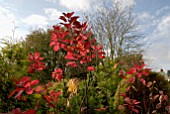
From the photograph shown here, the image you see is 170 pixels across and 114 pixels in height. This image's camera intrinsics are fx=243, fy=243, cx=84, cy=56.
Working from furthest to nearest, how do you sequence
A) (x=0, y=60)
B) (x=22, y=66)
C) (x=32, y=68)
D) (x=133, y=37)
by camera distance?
(x=133, y=37) < (x=22, y=66) < (x=0, y=60) < (x=32, y=68)

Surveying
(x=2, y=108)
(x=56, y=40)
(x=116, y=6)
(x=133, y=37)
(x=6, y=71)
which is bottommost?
(x=2, y=108)

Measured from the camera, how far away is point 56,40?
3176mm

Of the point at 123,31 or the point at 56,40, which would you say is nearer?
the point at 56,40

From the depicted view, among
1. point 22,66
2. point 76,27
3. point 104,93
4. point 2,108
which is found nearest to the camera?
point 76,27

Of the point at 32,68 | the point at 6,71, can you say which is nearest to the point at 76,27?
the point at 32,68

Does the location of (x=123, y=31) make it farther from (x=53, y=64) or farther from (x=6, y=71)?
(x=6, y=71)

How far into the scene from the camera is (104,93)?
750 cm

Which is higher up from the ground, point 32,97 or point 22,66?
point 22,66

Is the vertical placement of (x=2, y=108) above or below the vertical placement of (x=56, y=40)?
below

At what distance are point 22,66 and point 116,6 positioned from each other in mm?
17056

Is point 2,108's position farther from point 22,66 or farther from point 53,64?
point 53,64

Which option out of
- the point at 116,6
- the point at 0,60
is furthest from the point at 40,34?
the point at 0,60

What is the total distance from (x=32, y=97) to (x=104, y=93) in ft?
8.99

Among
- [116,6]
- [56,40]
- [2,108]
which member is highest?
[116,6]
